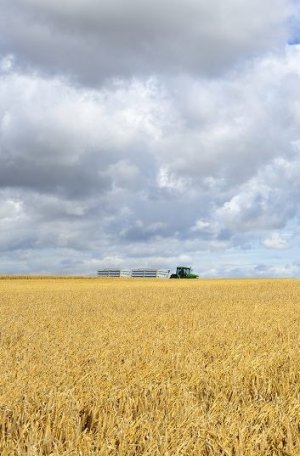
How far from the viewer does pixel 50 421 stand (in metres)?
4.58

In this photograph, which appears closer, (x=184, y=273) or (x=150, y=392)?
(x=150, y=392)

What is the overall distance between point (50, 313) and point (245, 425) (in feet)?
40.9

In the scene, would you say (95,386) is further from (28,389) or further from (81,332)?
(81,332)

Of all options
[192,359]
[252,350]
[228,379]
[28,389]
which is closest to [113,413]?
[28,389]

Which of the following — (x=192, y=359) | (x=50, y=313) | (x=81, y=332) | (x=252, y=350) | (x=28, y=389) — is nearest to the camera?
(x=28, y=389)

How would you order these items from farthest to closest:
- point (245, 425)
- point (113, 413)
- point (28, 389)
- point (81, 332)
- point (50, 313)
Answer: point (50, 313) → point (81, 332) → point (28, 389) → point (113, 413) → point (245, 425)

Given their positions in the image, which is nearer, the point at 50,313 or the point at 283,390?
the point at 283,390

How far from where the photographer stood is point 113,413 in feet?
15.7

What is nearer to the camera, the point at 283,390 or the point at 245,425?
the point at 245,425

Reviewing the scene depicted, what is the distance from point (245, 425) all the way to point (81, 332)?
7219mm

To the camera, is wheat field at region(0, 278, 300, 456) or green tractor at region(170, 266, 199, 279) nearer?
wheat field at region(0, 278, 300, 456)

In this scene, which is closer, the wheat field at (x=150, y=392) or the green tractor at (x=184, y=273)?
the wheat field at (x=150, y=392)

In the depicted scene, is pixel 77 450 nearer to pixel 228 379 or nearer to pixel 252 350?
pixel 228 379

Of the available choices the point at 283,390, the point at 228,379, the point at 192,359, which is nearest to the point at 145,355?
the point at 192,359
